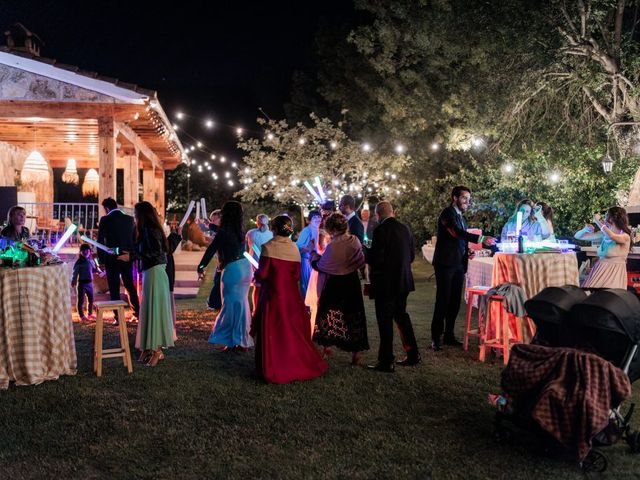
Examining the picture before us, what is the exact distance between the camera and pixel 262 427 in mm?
5004

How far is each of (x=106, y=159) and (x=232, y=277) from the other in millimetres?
5831

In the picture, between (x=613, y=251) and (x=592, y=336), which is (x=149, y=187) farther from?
(x=592, y=336)

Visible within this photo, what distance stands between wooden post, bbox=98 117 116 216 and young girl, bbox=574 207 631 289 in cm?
855

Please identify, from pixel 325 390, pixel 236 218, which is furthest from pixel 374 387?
pixel 236 218

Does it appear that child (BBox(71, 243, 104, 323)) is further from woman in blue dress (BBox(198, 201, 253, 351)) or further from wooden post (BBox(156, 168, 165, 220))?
wooden post (BBox(156, 168, 165, 220))

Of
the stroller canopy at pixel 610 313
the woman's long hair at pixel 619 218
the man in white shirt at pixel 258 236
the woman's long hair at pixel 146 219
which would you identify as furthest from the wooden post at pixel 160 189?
the stroller canopy at pixel 610 313

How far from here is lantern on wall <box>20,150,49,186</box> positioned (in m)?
16.3

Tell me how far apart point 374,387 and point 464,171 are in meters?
14.5

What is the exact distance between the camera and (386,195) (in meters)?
29.5

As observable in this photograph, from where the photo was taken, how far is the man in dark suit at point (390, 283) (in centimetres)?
679

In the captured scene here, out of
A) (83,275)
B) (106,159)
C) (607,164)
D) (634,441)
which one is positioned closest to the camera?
(634,441)

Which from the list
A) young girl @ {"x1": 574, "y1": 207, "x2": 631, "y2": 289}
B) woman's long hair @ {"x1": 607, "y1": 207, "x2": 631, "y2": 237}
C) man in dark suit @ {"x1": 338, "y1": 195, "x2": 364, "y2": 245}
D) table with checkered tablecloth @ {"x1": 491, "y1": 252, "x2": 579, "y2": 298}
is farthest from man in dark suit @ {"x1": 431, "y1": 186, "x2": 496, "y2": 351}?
woman's long hair @ {"x1": 607, "y1": 207, "x2": 631, "y2": 237}

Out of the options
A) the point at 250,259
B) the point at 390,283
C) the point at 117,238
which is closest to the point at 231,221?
the point at 250,259

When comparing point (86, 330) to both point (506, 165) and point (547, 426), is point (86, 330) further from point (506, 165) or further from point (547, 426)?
point (506, 165)
